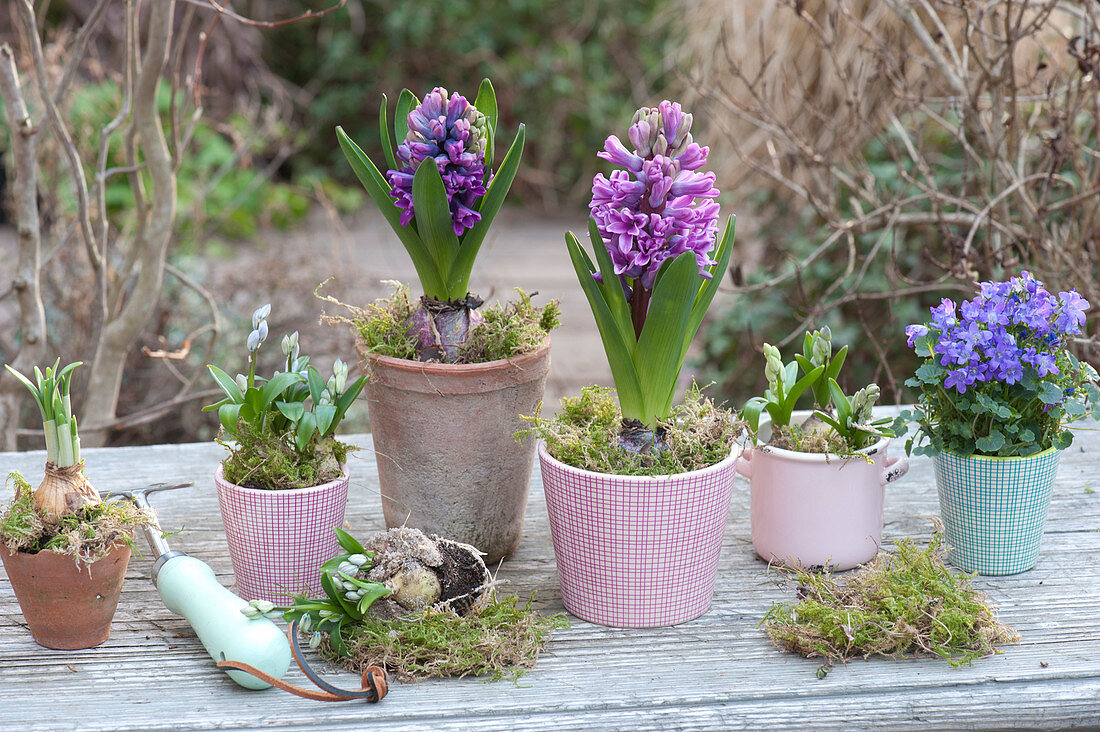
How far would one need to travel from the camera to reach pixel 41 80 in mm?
1698

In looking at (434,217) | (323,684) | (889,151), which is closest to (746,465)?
(434,217)

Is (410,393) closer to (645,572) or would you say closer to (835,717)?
(645,572)

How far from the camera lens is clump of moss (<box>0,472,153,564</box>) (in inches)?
45.8

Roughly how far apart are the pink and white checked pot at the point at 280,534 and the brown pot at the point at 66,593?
0.14 meters

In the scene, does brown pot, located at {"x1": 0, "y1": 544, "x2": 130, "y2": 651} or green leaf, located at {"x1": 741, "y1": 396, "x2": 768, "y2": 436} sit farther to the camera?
green leaf, located at {"x1": 741, "y1": 396, "x2": 768, "y2": 436}

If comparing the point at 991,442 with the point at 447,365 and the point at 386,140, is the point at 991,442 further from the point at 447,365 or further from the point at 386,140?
the point at 386,140

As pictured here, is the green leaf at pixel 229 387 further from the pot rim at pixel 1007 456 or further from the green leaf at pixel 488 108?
the pot rim at pixel 1007 456

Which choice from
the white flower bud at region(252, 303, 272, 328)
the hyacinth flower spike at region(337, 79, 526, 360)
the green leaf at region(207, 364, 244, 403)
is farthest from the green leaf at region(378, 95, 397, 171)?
the green leaf at region(207, 364, 244, 403)

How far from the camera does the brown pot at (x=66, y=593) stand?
1.16 m

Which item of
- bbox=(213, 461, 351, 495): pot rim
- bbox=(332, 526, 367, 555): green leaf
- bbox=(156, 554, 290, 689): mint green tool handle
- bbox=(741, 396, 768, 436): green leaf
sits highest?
bbox=(741, 396, 768, 436): green leaf

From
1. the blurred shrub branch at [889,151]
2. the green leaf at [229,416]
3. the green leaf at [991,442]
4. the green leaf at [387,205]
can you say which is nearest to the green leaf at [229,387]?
the green leaf at [229,416]

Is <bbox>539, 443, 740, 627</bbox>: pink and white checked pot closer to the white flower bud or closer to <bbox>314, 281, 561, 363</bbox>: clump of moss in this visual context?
<bbox>314, 281, 561, 363</bbox>: clump of moss

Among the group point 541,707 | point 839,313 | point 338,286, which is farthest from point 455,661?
point 839,313

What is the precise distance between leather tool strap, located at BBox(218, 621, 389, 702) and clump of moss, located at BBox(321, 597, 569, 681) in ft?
0.17
